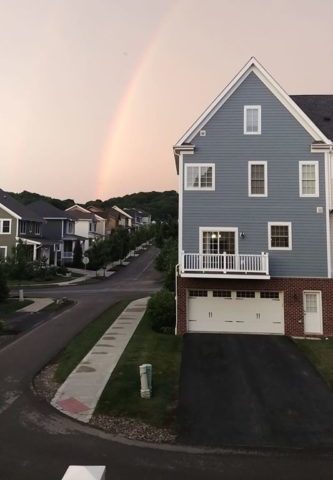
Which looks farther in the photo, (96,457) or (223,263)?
(223,263)

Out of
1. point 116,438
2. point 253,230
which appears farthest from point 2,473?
point 253,230

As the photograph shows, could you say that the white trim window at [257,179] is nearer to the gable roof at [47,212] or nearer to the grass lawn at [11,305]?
the grass lawn at [11,305]

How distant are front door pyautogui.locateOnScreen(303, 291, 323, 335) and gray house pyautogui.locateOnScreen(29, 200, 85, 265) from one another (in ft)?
156

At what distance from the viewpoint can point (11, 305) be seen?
34.4 meters

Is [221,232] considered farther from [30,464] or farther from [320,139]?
[30,464]

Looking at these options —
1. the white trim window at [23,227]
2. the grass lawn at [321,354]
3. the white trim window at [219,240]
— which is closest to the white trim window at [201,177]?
the white trim window at [219,240]

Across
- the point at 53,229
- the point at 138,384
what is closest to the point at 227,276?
the point at 138,384

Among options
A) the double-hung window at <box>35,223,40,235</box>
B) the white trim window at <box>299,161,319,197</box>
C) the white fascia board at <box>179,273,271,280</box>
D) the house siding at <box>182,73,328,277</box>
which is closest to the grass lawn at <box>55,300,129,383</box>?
the white fascia board at <box>179,273,271,280</box>

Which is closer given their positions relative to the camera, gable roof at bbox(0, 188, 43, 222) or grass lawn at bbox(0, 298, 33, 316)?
grass lawn at bbox(0, 298, 33, 316)

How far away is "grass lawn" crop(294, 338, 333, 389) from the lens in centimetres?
1642

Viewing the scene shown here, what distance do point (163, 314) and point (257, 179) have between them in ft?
29.5

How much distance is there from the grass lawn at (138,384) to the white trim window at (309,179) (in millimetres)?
10516

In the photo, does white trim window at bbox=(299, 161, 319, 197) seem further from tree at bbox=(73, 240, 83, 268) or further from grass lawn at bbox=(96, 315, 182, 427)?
tree at bbox=(73, 240, 83, 268)

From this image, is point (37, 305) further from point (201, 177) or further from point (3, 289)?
point (201, 177)
